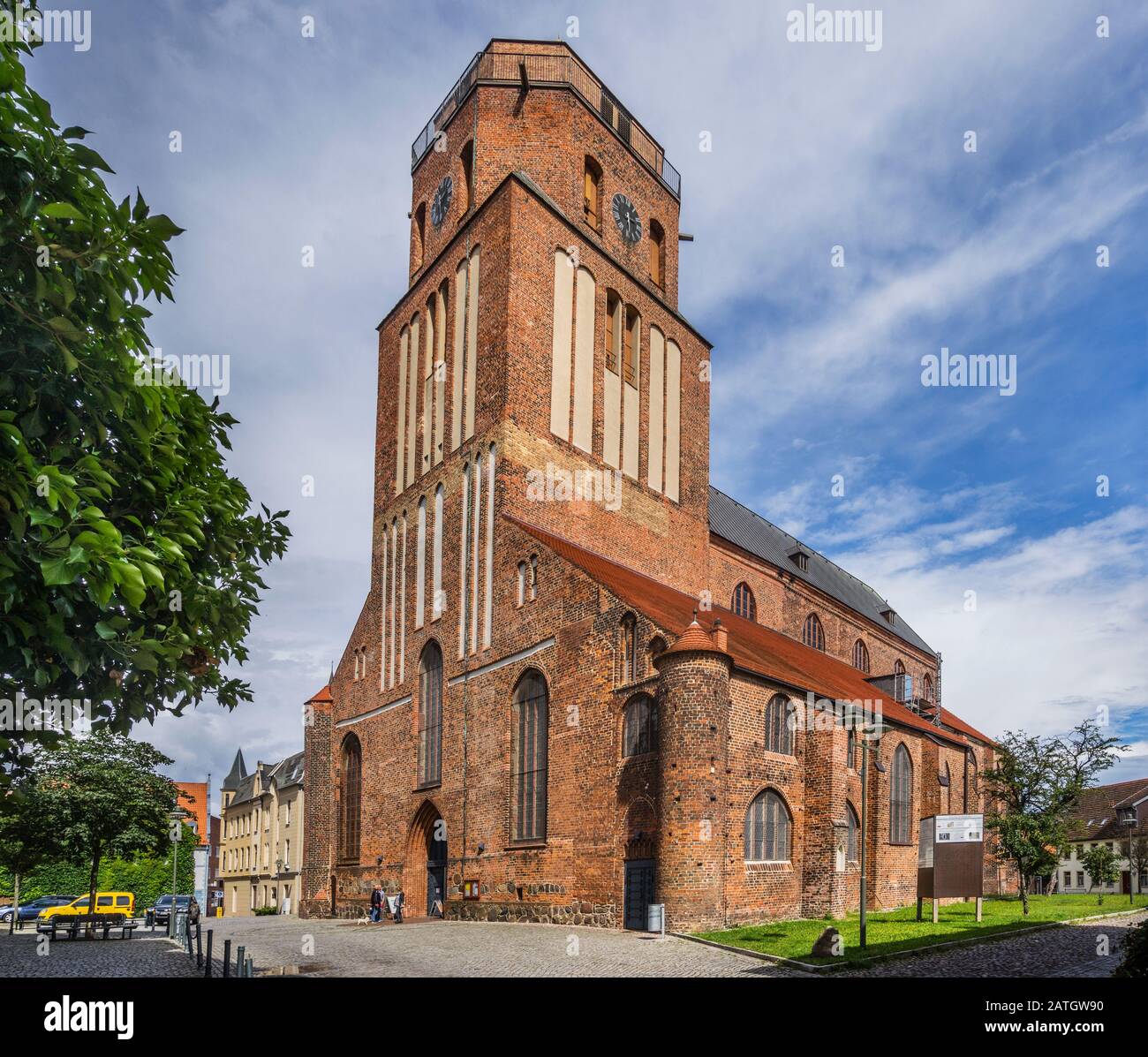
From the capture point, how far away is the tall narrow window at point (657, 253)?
1389 inches

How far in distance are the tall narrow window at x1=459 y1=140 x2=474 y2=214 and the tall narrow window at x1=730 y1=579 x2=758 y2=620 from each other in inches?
643

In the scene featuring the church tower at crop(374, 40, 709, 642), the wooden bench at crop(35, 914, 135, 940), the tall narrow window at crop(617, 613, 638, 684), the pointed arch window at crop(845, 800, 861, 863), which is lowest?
the wooden bench at crop(35, 914, 135, 940)

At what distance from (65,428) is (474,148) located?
85.2 feet

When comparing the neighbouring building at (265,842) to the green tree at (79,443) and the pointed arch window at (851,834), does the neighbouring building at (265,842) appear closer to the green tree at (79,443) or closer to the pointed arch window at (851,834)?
the pointed arch window at (851,834)

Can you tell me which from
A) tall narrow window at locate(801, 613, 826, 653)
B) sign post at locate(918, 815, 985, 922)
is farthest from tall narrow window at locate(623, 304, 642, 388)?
sign post at locate(918, 815, 985, 922)

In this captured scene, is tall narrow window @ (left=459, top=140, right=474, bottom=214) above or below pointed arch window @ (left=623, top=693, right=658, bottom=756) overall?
above

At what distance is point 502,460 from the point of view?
91.5ft

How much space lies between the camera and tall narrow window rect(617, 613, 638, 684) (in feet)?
74.8

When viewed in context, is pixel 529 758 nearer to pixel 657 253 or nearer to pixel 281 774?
pixel 657 253

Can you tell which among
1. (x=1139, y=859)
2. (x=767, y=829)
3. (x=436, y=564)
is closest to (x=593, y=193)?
(x=436, y=564)

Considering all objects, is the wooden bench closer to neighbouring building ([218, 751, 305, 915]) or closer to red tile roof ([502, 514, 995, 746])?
red tile roof ([502, 514, 995, 746])

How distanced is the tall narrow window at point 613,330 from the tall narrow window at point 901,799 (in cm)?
1436

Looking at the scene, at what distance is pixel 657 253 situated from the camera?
117 feet
